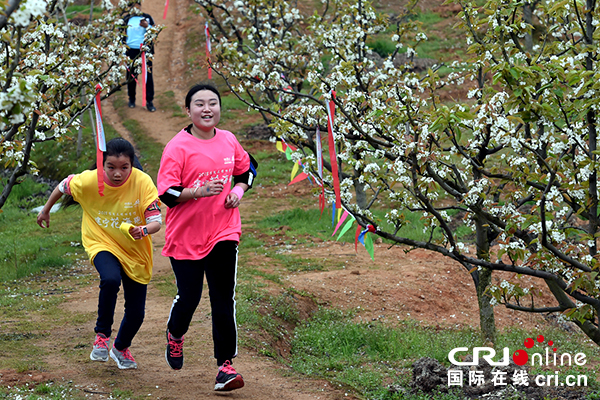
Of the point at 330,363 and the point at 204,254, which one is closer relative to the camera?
the point at 204,254

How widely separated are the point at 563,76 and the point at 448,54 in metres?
18.8

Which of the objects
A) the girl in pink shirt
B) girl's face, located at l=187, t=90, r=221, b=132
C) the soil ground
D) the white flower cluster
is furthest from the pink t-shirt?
the white flower cluster

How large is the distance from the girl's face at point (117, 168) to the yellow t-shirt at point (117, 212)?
68 mm

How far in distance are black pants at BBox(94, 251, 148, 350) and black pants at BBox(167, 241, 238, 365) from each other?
513 millimetres

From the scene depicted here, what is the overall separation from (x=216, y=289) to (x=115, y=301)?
94cm

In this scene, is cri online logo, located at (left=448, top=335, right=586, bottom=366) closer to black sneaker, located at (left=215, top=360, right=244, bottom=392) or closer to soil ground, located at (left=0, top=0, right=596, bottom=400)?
soil ground, located at (left=0, top=0, right=596, bottom=400)

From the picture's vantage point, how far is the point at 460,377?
5.25 meters

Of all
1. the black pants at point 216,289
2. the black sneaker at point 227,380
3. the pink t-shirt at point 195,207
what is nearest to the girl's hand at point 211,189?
the pink t-shirt at point 195,207

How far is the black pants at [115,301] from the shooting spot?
499 centimetres

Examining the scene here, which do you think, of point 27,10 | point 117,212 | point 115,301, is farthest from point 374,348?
point 27,10

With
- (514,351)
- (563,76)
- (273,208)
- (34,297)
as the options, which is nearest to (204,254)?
(563,76)

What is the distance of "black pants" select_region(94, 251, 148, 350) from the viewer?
4.99 m

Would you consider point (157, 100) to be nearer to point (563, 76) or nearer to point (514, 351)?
point (514, 351)

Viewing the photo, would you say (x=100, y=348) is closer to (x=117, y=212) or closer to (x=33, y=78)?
(x=117, y=212)
